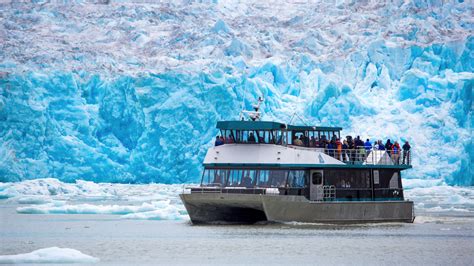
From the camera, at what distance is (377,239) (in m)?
25.2

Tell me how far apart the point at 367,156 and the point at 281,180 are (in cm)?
387

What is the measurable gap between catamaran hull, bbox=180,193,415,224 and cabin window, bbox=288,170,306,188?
2.10ft

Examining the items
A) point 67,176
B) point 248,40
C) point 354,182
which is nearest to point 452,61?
point 248,40

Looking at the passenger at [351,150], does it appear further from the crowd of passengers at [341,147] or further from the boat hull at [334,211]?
the boat hull at [334,211]

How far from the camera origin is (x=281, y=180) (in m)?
28.4

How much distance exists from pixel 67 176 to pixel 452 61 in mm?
25404

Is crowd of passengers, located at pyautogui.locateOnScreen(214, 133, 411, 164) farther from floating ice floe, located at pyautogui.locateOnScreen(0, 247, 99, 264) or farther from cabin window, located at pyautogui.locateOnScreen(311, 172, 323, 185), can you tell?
floating ice floe, located at pyautogui.locateOnScreen(0, 247, 99, 264)

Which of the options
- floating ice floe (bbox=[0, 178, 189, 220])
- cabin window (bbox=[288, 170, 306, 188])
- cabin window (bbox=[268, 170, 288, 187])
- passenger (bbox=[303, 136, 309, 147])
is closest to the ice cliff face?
floating ice floe (bbox=[0, 178, 189, 220])

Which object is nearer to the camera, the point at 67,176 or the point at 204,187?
the point at 204,187

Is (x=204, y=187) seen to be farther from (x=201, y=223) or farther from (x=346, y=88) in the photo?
(x=346, y=88)

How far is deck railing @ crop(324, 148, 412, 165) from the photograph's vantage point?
98.7 feet

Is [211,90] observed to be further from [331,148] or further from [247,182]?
[247,182]

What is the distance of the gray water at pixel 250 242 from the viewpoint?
813 inches

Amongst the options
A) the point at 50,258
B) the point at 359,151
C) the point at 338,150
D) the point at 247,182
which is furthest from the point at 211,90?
the point at 50,258
